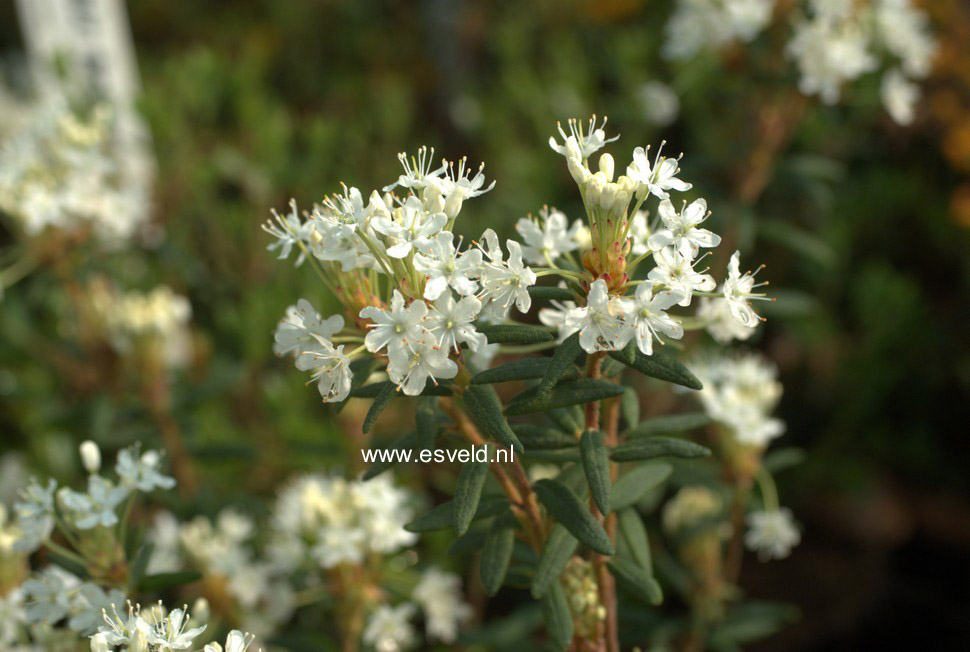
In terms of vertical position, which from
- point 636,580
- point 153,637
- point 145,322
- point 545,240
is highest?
point 145,322

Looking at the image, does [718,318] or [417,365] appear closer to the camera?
[417,365]

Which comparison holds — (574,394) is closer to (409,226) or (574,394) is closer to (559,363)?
(559,363)

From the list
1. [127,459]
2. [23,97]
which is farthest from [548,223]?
[23,97]

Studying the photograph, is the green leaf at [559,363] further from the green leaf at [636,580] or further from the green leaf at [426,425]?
the green leaf at [636,580]

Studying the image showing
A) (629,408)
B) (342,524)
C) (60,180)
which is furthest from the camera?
(60,180)

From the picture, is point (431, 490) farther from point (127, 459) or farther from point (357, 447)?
point (127, 459)

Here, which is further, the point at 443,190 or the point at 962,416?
the point at 962,416

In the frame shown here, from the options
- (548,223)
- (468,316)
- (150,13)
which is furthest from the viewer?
(150,13)

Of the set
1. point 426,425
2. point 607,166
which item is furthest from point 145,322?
point 607,166
